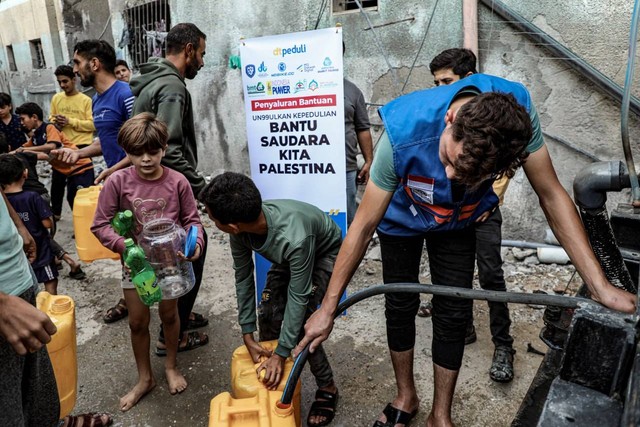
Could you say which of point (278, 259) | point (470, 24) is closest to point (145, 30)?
point (470, 24)

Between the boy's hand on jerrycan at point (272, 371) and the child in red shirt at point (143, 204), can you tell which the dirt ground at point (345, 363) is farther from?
the boy's hand on jerrycan at point (272, 371)

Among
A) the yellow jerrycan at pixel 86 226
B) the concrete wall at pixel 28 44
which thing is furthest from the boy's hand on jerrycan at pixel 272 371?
the concrete wall at pixel 28 44

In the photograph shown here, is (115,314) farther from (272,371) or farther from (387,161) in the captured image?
(387,161)

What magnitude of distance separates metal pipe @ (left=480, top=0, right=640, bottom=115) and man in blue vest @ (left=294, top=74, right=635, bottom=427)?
7.65ft

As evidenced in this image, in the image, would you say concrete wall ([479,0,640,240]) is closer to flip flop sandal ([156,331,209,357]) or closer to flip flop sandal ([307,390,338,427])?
flip flop sandal ([307,390,338,427])

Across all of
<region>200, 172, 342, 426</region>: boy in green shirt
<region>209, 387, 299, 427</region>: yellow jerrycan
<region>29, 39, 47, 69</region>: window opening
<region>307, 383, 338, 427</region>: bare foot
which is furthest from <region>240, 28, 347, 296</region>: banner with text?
<region>29, 39, 47, 69</region>: window opening

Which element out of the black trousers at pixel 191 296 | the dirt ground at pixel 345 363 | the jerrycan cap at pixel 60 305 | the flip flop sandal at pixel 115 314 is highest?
the jerrycan cap at pixel 60 305

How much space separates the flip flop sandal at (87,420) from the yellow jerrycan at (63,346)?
12 cm

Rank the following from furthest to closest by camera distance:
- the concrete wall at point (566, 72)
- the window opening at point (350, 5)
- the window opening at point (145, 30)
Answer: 1. the window opening at point (145, 30)
2. the window opening at point (350, 5)
3. the concrete wall at point (566, 72)

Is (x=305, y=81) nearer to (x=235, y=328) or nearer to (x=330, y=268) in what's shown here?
(x=330, y=268)

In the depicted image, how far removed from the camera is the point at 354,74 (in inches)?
184

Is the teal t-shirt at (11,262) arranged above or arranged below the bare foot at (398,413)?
above

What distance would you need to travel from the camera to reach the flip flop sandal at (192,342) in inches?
114

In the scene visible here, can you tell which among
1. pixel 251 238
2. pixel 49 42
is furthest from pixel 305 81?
pixel 49 42
